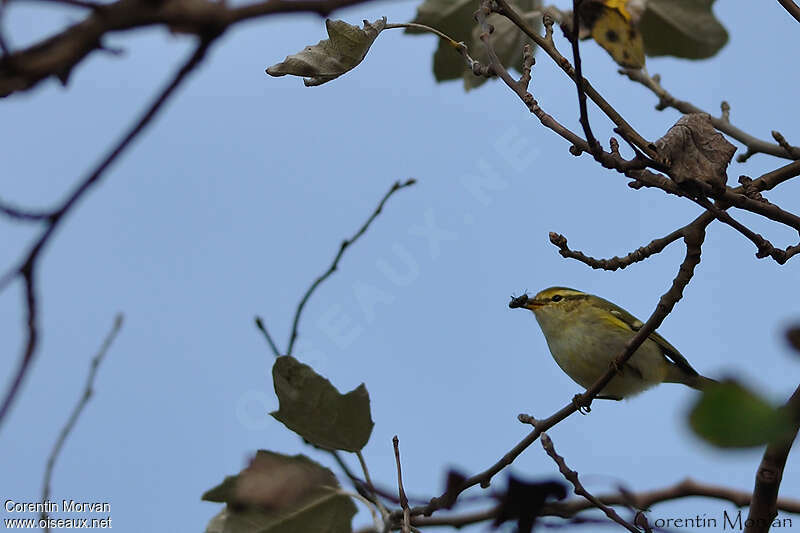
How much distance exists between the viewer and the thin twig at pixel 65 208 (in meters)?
0.66

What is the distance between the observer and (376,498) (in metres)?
2.55

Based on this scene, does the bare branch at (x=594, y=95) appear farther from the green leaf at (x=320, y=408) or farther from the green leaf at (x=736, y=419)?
the green leaf at (x=736, y=419)

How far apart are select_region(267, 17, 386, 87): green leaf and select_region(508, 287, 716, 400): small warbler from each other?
7.49 feet

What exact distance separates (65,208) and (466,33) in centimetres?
359

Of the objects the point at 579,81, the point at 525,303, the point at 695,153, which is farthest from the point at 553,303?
the point at 579,81

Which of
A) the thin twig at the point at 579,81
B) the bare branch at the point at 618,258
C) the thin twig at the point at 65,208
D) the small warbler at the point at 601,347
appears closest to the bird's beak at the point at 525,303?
the small warbler at the point at 601,347

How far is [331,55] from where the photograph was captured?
2.85m

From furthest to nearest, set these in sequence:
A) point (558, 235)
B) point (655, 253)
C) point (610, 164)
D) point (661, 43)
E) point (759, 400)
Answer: point (661, 43)
point (558, 235)
point (655, 253)
point (610, 164)
point (759, 400)

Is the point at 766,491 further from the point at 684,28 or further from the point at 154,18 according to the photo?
the point at 684,28

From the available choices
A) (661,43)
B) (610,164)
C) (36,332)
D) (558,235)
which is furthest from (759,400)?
(661,43)

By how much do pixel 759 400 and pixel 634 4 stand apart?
214 cm

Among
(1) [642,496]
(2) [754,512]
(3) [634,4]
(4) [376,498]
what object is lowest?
(4) [376,498]

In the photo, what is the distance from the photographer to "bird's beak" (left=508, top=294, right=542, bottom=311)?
16.0ft

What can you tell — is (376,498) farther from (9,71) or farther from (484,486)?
(9,71)
